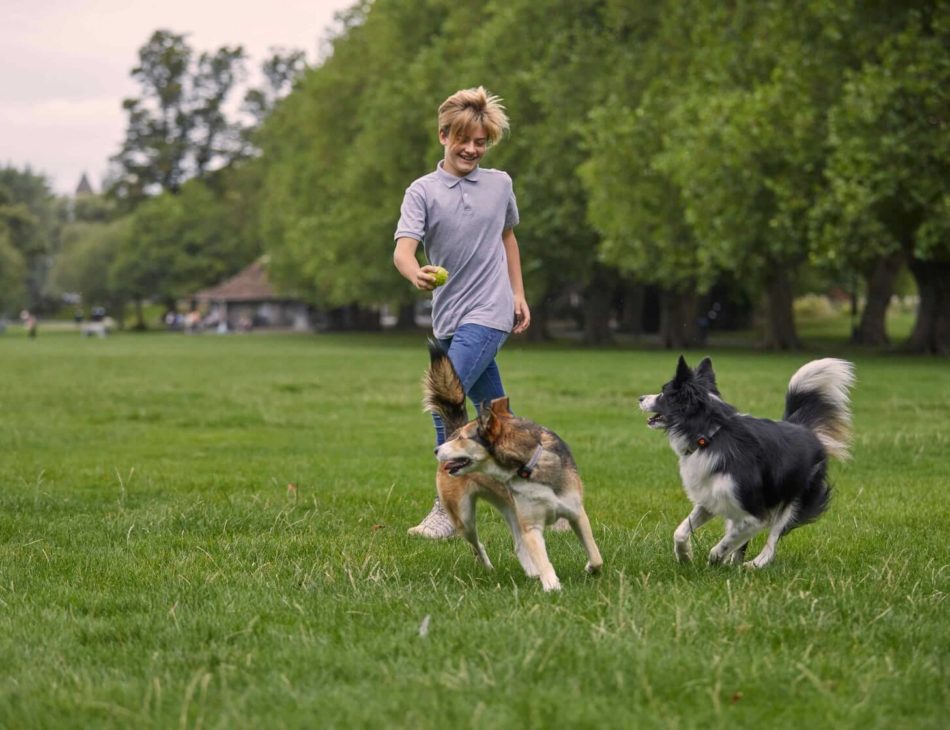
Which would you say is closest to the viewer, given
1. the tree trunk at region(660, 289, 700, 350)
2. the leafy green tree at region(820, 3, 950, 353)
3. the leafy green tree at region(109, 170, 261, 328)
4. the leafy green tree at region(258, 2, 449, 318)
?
the leafy green tree at region(820, 3, 950, 353)

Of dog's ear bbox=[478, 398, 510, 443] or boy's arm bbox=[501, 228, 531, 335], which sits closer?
dog's ear bbox=[478, 398, 510, 443]

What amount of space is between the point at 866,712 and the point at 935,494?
583 cm

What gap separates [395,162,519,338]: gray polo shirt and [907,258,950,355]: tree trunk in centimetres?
3072

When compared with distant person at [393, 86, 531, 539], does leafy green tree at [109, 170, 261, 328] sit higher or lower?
higher

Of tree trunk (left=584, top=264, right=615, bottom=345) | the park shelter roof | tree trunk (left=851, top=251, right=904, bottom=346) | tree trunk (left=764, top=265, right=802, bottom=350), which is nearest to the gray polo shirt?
tree trunk (left=764, top=265, right=802, bottom=350)

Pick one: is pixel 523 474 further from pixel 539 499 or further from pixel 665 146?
pixel 665 146

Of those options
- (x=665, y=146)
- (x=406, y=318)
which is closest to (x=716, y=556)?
(x=665, y=146)

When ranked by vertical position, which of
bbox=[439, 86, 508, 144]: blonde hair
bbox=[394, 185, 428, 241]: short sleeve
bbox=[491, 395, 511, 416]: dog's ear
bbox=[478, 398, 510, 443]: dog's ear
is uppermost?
bbox=[439, 86, 508, 144]: blonde hair

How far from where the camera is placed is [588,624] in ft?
17.5

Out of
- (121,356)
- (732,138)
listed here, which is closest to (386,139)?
(121,356)

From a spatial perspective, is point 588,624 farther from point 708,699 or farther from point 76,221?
point 76,221

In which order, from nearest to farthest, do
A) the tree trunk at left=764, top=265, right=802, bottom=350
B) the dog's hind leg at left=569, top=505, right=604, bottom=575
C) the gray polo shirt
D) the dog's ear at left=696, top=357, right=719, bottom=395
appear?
the dog's hind leg at left=569, top=505, right=604, bottom=575
the dog's ear at left=696, top=357, right=719, bottom=395
the gray polo shirt
the tree trunk at left=764, top=265, right=802, bottom=350

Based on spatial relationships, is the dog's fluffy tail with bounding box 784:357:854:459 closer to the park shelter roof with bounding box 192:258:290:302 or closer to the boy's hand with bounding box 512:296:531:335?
the boy's hand with bounding box 512:296:531:335

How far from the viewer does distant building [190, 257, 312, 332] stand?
9806 centimetres
